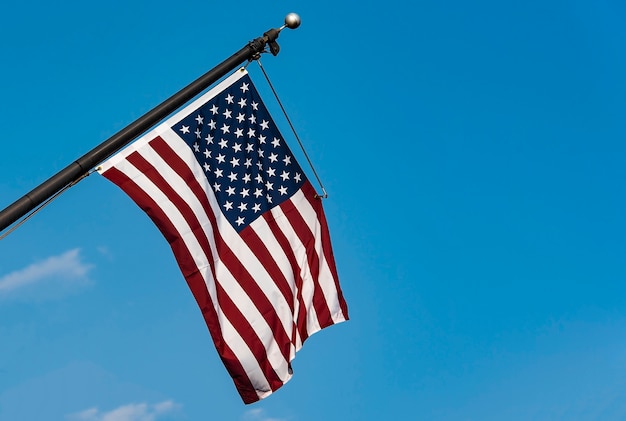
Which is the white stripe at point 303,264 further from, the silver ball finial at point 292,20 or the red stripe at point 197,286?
the silver ball finial at point 292,20

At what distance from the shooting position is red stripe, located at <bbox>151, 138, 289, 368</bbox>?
39.1ft

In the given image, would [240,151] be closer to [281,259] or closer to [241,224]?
[241,224]

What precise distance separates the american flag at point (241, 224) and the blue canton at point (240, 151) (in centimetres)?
2

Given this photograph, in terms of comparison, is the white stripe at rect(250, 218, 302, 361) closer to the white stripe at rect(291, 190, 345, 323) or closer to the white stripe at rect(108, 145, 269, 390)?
the white stripe at rect(291, 190, 345, 323)

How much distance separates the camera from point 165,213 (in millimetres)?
11539

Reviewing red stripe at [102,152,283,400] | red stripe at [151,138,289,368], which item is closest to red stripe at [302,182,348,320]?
red stripe at [151,138,289,368]

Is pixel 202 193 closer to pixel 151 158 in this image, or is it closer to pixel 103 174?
pixel 151 158

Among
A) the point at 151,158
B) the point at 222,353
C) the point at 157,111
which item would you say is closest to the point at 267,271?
the point at 222,353

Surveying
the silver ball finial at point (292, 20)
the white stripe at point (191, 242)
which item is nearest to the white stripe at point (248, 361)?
the white stripe at point (191, 242)

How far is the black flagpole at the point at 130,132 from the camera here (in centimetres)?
890

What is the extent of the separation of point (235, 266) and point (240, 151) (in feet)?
6.46

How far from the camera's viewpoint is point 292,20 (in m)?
12.4

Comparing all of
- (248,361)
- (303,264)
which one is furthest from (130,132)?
(303,264)

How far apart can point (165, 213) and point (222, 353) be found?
244 cm
